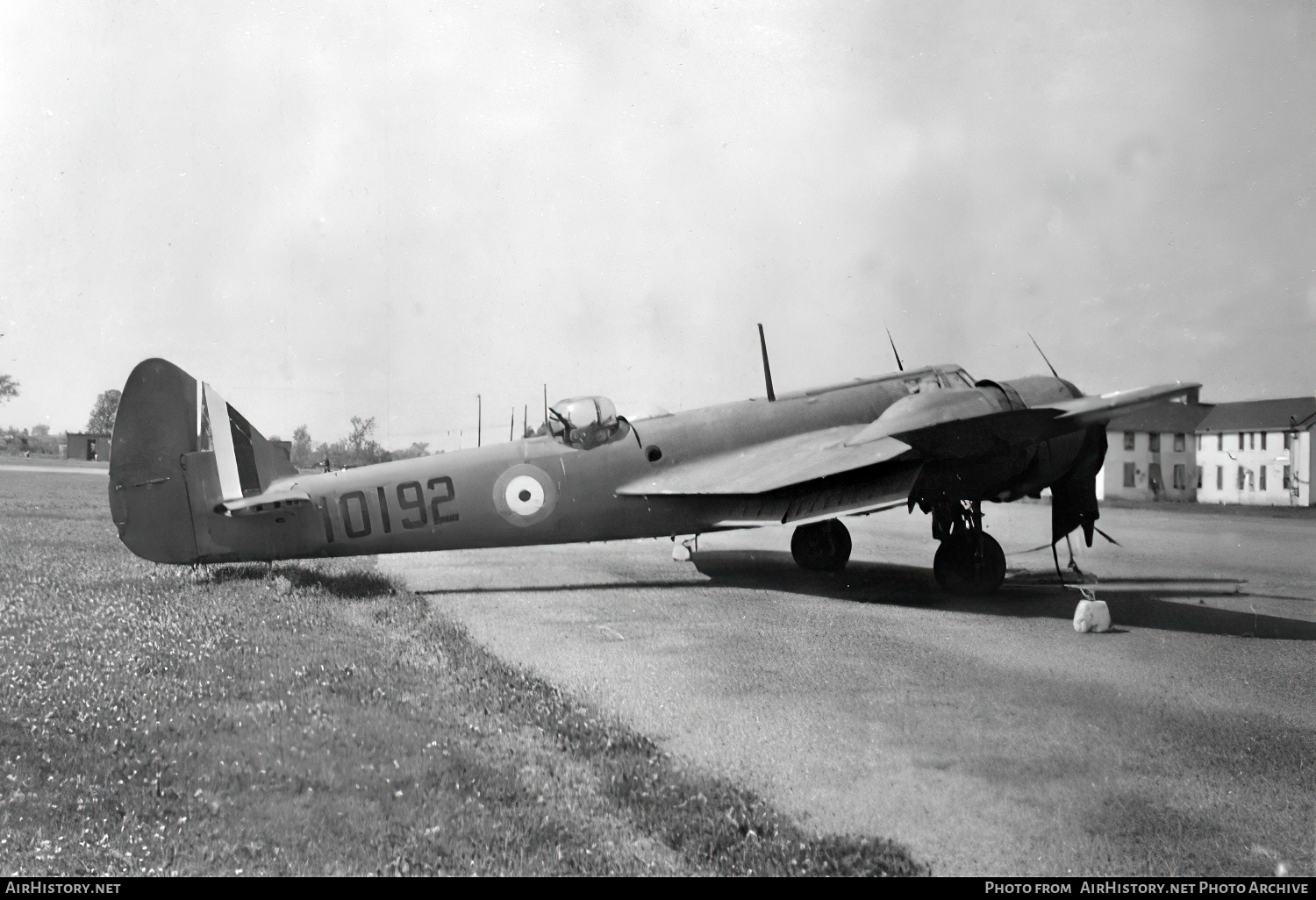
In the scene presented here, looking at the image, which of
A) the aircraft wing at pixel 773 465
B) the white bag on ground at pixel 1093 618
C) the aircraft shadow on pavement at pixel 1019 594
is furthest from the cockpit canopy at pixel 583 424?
the white bag on ground at pixel 1093 618

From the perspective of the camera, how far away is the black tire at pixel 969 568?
27.7 ft

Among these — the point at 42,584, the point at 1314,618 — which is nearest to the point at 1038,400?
the point at 1314,618

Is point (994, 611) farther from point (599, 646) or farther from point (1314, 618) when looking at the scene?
point (599, 646)

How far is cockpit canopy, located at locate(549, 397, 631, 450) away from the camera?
9367 mm

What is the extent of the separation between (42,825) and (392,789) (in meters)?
1.15

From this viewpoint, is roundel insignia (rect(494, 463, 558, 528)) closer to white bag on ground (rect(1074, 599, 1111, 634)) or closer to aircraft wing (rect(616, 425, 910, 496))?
aircraft wing (rect(616, 425, 910, 496))

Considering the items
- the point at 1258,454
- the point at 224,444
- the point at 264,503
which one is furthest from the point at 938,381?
the point at 224,444

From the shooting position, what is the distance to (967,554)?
8508 mm

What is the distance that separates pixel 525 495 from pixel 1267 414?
8.52 m

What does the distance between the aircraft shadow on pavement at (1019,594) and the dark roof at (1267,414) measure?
1.99 metres

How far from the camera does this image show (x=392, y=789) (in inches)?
117

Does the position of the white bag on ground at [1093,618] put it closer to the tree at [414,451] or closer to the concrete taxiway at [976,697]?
the concrete taxiway at [976,697]

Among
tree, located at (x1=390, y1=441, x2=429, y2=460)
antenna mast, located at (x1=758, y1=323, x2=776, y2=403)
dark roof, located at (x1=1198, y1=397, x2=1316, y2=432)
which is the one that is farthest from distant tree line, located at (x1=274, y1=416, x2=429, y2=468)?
dark roof, located at (x1=1198, y1=397, x2=1316, y2=432)

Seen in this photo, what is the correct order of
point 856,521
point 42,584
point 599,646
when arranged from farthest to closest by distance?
point 856,521
point 42,584
point 599,646
